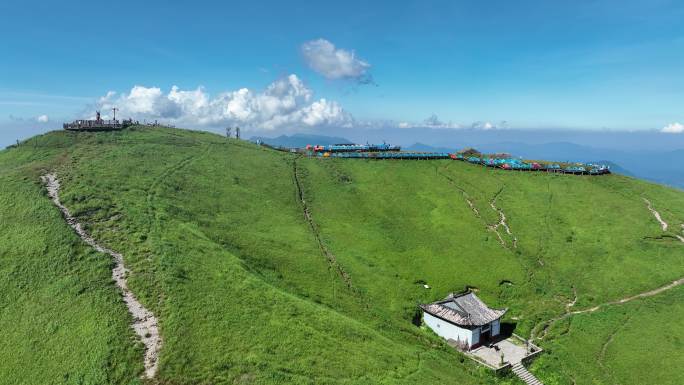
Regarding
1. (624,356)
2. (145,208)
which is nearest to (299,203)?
→ (145,208)

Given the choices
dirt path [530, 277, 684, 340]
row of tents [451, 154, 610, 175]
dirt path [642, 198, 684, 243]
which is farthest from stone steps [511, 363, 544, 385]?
row of tents [451, 154, 610, 175]

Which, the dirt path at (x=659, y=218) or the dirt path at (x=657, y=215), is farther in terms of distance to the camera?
the dirt path at (x=657, y=215)

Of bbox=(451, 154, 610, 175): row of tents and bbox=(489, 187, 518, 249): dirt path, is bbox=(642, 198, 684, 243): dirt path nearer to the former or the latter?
bbox=(451, 154, 610, 175): row of tents

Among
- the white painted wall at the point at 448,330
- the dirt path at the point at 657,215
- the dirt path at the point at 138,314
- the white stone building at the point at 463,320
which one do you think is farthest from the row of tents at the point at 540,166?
the dirt path at the point at 138,314

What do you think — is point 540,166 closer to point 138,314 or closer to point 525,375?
point 525,375

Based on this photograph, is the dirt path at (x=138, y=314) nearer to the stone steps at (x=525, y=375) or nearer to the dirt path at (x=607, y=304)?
the stone steps at (x=525, y=375)

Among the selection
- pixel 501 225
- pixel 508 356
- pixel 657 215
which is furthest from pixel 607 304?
pixel 657 215

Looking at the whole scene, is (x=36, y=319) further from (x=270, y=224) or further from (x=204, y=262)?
(x=270, y=224)
